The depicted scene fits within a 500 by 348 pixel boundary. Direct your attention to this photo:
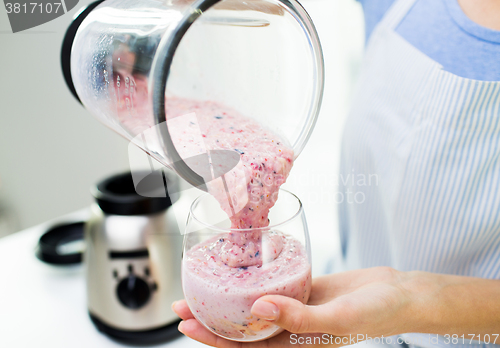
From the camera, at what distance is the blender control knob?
879 mm

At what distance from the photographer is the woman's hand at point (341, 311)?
1.78 ft

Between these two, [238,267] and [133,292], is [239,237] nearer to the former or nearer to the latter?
[238,267]

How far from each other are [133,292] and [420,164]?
68cm

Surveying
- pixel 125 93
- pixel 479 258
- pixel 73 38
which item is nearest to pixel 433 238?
pixel 479 258

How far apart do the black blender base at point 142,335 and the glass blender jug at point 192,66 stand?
1.62 feet

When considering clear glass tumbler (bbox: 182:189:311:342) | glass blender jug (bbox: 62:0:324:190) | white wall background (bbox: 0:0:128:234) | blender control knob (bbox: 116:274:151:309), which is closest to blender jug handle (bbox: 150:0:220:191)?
glass blender jug (bbox: 62:0:324:190)

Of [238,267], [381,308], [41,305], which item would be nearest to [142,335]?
[41,305]

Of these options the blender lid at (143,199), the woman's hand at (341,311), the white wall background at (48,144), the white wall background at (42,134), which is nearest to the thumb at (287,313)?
the woman's hand at (341,311)

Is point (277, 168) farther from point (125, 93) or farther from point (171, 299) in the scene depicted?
point (171, 299)

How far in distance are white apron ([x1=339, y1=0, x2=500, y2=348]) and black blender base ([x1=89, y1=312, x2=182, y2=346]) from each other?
0.51 m

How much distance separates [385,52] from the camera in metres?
1.00

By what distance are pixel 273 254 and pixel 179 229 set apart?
1.21ft

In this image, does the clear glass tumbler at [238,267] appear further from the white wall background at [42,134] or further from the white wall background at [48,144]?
the white wall background at [42,134]

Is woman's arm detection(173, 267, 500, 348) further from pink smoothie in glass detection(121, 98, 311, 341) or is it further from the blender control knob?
the blender control knob
